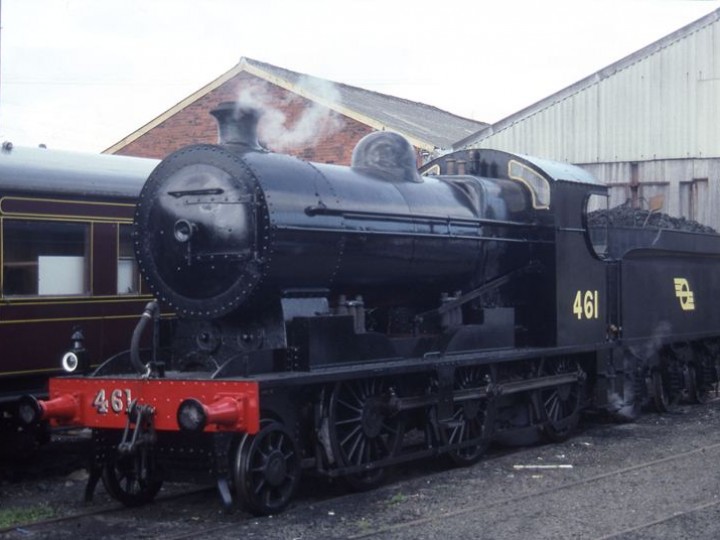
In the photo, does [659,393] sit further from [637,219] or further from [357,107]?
[357,107]

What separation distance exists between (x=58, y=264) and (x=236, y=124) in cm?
265

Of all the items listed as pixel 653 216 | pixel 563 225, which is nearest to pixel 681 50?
pixel 653 216

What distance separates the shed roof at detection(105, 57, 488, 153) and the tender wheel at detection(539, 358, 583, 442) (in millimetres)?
9577

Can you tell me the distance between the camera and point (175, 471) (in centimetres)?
781

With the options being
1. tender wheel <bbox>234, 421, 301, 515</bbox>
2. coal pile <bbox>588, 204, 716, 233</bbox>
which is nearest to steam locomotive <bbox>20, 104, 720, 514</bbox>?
tender wheel <bbox>234, 421, 301, 515</bbox>

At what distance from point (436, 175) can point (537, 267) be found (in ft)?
4.69

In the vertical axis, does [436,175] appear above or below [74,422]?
above

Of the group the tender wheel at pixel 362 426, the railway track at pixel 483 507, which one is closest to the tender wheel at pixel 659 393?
the railway track at pixel 483 507

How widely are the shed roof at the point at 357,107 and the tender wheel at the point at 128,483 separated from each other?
514 inches

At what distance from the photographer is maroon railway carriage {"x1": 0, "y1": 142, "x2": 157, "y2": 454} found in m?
9.49

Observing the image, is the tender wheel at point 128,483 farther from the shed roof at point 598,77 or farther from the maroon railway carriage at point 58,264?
the shed roof at point 598,77

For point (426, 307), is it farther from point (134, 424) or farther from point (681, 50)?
point (681, 50)

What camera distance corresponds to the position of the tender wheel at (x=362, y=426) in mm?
8367

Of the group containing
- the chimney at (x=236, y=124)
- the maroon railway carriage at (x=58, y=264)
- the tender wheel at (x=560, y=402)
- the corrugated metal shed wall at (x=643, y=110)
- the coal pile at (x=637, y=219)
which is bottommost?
the tender wheel at (x=560, y=402)
